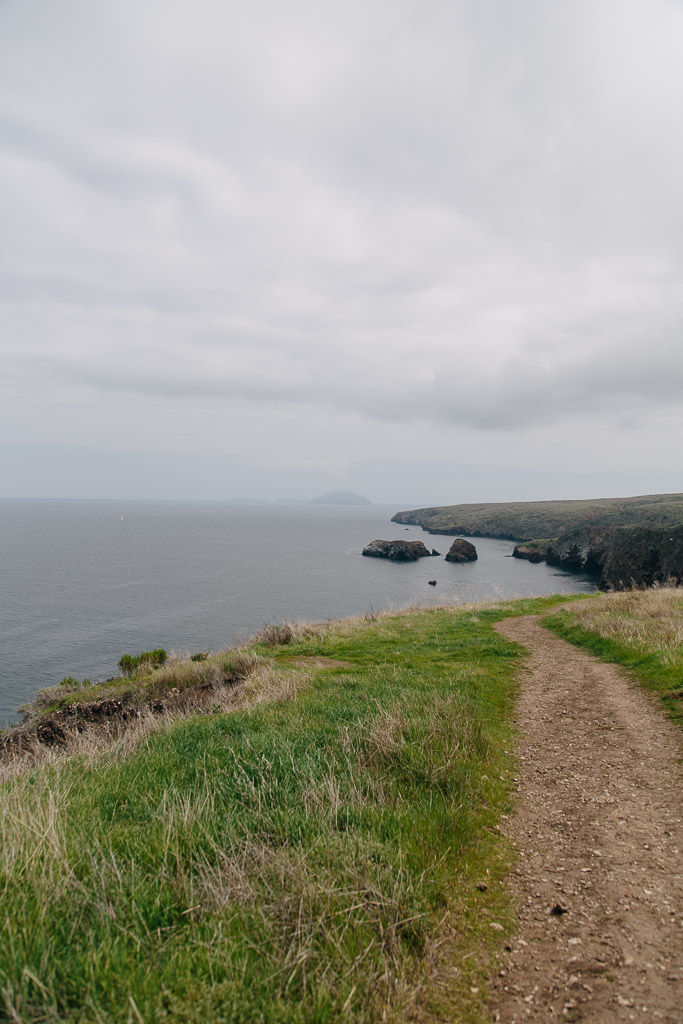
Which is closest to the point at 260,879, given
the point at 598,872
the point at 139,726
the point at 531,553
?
the point at 598,872

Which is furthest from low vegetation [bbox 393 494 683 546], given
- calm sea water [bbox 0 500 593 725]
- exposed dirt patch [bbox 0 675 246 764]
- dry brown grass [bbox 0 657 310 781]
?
exposed dirt patch [bbox 0 675 246 764]

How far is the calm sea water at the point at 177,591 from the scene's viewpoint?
33.0m

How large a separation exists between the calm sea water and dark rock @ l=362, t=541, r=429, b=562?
4.30 meters

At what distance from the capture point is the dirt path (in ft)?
11.2

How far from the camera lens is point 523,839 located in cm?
545

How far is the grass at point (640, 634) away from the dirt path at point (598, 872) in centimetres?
139

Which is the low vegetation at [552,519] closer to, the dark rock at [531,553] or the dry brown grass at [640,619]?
the dark rock at [531,553]

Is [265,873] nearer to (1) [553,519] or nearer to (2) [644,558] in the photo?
(2) [644,558]

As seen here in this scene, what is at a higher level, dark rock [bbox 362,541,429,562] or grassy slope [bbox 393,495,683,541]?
grassy slope [bbox 393,495,683,541]

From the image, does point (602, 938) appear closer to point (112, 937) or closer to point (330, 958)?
point (330, 958)

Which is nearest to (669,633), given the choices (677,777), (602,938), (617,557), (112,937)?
(677,777)

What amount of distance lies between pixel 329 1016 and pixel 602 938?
7.63 feet

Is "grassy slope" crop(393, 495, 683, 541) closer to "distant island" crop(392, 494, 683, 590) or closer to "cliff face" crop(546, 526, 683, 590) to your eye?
"distant island" crop(392, 494, 683, 590)

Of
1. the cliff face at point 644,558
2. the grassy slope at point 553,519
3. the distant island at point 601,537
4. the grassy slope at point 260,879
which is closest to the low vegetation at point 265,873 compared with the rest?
the grassy slope at point 260,879
